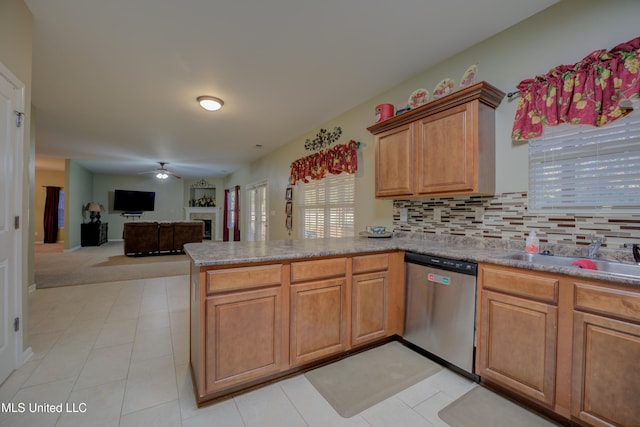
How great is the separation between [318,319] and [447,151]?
1641 mm

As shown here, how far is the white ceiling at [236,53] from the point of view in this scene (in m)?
1.93

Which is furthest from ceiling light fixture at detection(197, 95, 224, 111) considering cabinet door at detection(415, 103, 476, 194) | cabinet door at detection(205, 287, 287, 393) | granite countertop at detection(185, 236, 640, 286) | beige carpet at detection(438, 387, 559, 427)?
beige carpet at detection(438, 387, 559, 427)

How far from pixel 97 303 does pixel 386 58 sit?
14.0 ft

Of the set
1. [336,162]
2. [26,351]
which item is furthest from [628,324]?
[26,351]

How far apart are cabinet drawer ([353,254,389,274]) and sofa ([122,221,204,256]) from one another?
6.23 metres

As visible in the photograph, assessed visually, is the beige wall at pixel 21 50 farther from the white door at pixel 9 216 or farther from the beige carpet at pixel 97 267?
the beige carpet at pixel 97 267

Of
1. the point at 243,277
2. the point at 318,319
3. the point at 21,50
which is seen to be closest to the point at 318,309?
the point at 318,319

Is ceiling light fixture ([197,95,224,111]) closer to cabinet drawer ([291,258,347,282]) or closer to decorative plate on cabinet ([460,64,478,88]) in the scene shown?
cabinet drawer ([291,258,347,282])

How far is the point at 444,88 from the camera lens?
2.44 meters

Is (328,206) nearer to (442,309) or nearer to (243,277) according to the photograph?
(442,309)

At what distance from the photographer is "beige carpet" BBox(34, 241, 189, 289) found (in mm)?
4438

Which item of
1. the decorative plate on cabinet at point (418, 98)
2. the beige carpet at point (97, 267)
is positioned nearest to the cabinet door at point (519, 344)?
the decorative plate on cabinet at point (418, 98)

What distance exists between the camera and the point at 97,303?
3320mm

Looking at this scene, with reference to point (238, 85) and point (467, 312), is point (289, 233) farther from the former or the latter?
point (467, 312)
